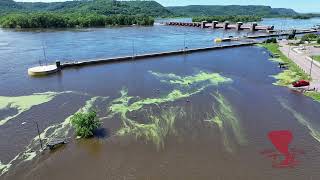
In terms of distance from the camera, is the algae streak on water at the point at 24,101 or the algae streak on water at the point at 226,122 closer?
the algae streak on water at the point at 226,122

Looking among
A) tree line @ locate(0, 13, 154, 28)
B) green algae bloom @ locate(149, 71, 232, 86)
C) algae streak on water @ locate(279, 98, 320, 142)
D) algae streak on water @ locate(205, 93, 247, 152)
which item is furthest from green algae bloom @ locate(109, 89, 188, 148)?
tree line @ locate(0, 13, 154, 28)

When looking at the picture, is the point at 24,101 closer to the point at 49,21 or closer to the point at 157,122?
the point at 157,122

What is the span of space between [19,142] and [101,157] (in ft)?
25.9

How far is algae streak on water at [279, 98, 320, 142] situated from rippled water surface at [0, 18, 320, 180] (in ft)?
0.31

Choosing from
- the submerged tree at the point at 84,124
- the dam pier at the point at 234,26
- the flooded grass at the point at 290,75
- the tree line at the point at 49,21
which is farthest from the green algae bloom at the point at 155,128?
the tree line at the point at 49,21

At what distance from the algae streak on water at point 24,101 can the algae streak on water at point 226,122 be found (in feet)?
66.2

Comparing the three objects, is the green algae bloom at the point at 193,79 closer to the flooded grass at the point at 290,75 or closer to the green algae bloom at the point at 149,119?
the green algae bloom at the point at 149,119

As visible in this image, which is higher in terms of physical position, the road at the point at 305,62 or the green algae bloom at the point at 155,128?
the road at the point at 305,62

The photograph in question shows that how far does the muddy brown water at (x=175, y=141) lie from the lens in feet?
74.9

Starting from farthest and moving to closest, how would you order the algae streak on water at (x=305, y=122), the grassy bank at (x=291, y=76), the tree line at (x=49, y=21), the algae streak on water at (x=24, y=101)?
the tree line at (x=49, y=21) → the grassy bank at (x=291, y=76) → the algae streak on water at (x=24, y=101) → the algae streak on water at (x=305, y=122)

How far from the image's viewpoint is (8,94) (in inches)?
1572

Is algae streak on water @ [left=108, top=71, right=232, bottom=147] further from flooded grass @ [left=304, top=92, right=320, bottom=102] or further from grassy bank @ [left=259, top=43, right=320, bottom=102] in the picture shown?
flooded grass @ [left=304, top=92, right=320, bottom=102]

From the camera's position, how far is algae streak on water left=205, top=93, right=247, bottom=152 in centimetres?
2728

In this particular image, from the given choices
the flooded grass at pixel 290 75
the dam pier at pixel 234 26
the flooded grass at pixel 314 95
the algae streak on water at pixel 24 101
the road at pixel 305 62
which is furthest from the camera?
the dam pier at pixel 234 26
